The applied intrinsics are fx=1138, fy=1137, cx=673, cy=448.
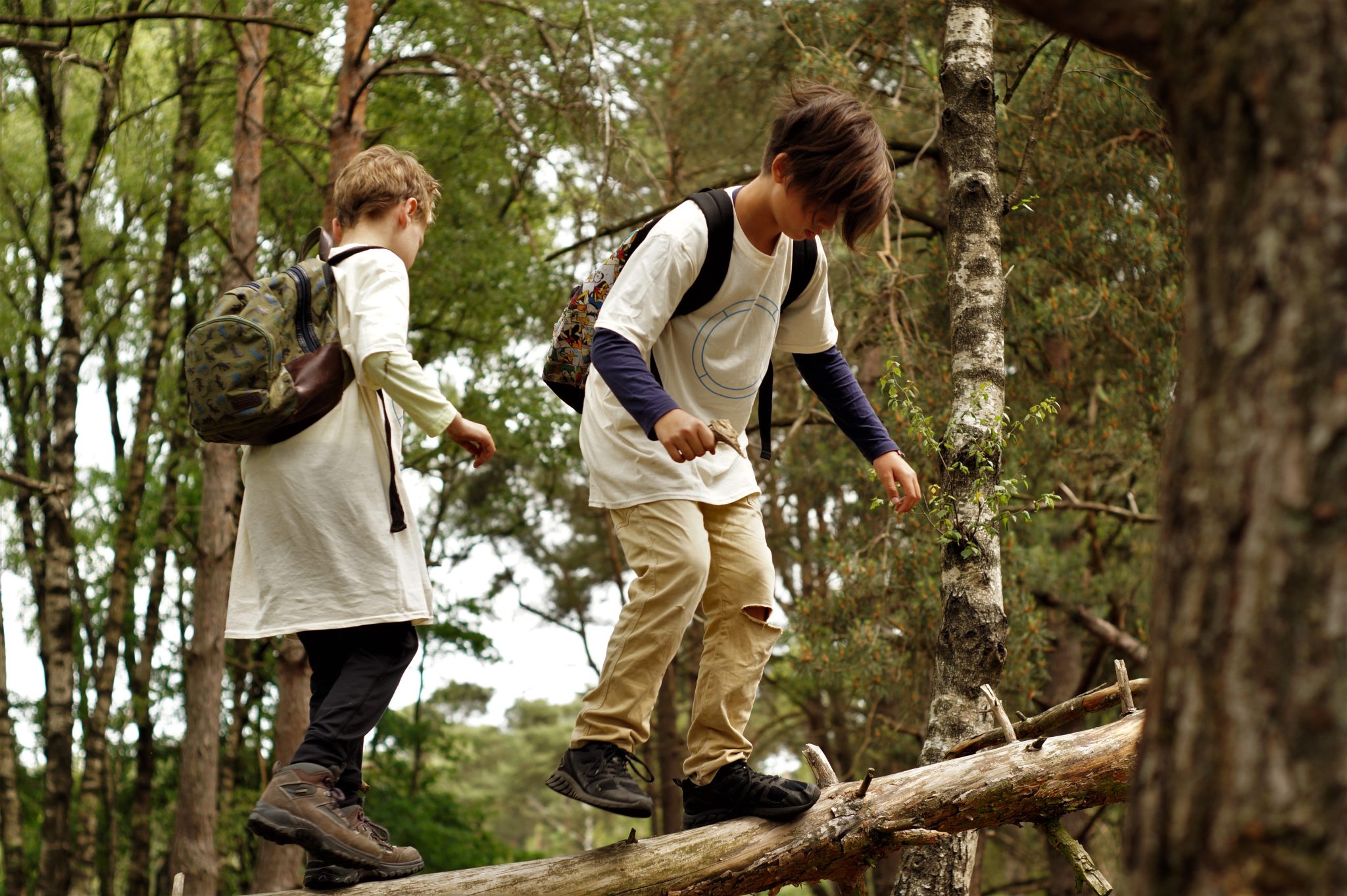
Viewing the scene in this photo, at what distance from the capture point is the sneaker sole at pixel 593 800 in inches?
107

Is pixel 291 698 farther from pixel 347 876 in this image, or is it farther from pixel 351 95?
pixel 347 876

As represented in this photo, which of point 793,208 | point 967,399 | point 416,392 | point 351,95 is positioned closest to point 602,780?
point 416,392

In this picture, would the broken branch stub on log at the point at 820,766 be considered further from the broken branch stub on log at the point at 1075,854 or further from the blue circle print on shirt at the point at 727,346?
the blue circle print on shirt at the point at 727,346

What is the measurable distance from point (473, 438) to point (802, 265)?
1068 mm

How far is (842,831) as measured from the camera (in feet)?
10.4

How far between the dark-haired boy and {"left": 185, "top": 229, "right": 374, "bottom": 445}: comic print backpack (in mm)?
714

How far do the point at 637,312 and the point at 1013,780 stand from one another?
178 cm

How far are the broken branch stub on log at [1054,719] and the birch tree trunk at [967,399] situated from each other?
2.29 feet

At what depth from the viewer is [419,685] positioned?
18469 millimetres

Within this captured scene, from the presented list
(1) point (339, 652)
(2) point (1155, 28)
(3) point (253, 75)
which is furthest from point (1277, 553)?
(3) point (253, 75)

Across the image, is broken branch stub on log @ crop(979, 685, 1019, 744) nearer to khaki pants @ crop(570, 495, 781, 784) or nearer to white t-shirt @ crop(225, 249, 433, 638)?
khaki pants @ crop(570, 495, 781, 784)

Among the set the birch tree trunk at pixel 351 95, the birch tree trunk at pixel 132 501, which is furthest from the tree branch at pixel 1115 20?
the birch tree trunk at pixel 132 501

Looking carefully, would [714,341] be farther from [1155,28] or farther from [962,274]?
[962,274]

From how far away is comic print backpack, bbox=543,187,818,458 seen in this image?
2.99 metres
